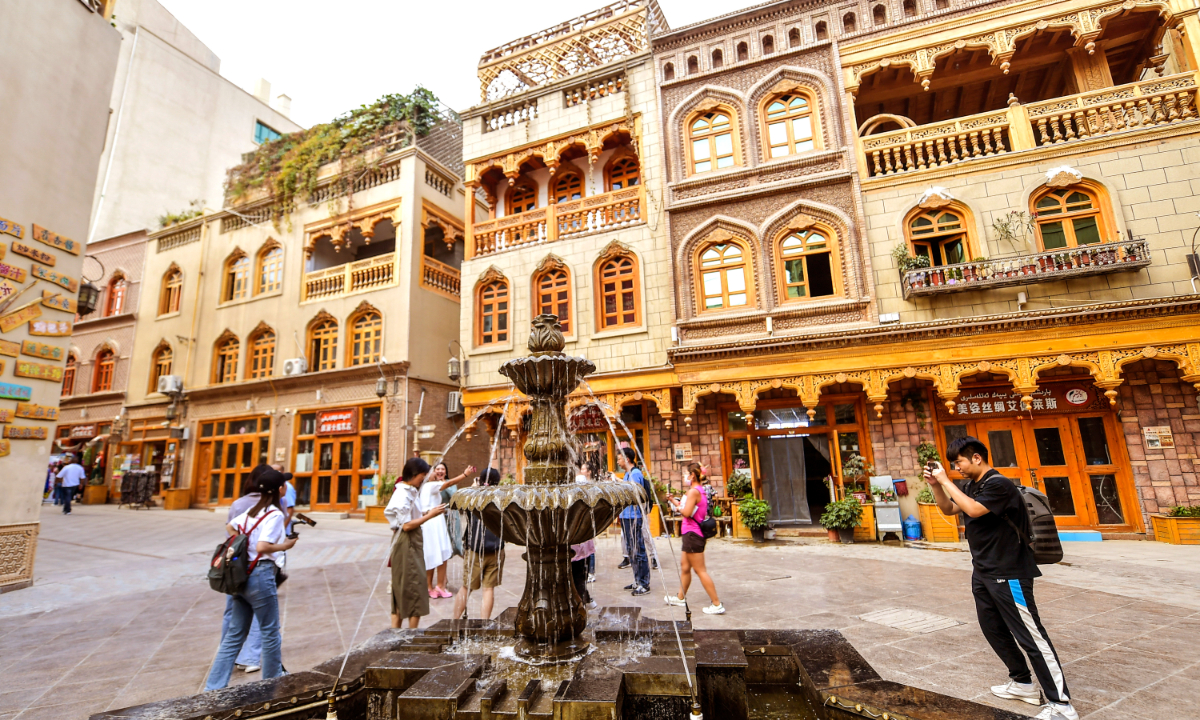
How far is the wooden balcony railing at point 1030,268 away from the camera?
9922 millimetres

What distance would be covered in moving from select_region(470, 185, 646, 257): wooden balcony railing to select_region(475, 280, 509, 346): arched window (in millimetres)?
1144

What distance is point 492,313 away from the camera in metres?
15.6

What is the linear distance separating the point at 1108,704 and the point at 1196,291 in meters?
10.1

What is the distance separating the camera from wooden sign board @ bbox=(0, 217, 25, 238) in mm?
7934

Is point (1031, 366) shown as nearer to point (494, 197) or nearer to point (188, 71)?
point (494, 197)

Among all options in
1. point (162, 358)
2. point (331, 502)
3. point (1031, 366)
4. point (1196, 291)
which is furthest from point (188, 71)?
point (1196, 291)

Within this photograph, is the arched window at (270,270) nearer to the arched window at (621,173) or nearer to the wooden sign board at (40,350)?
the wooden sign board at (40,350)

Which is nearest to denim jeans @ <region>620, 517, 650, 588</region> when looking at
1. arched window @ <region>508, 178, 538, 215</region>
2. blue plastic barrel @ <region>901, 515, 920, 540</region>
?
blue plastic barrel @ <region>901, 515, 920, 540</region>

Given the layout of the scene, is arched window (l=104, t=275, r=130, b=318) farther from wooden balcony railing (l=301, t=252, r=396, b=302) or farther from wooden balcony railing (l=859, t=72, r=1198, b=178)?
wooden balcony railing (l=859, t=72, r=1198, b=178)

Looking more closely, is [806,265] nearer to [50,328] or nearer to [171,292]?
[50,328]

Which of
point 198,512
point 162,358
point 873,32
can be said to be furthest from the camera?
point 162,358

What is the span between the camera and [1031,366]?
33.7 ft

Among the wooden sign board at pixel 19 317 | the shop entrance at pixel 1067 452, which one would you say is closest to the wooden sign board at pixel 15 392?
the wooden sign board at pixel 19 317

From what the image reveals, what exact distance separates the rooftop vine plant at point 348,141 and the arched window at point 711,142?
10.3m
